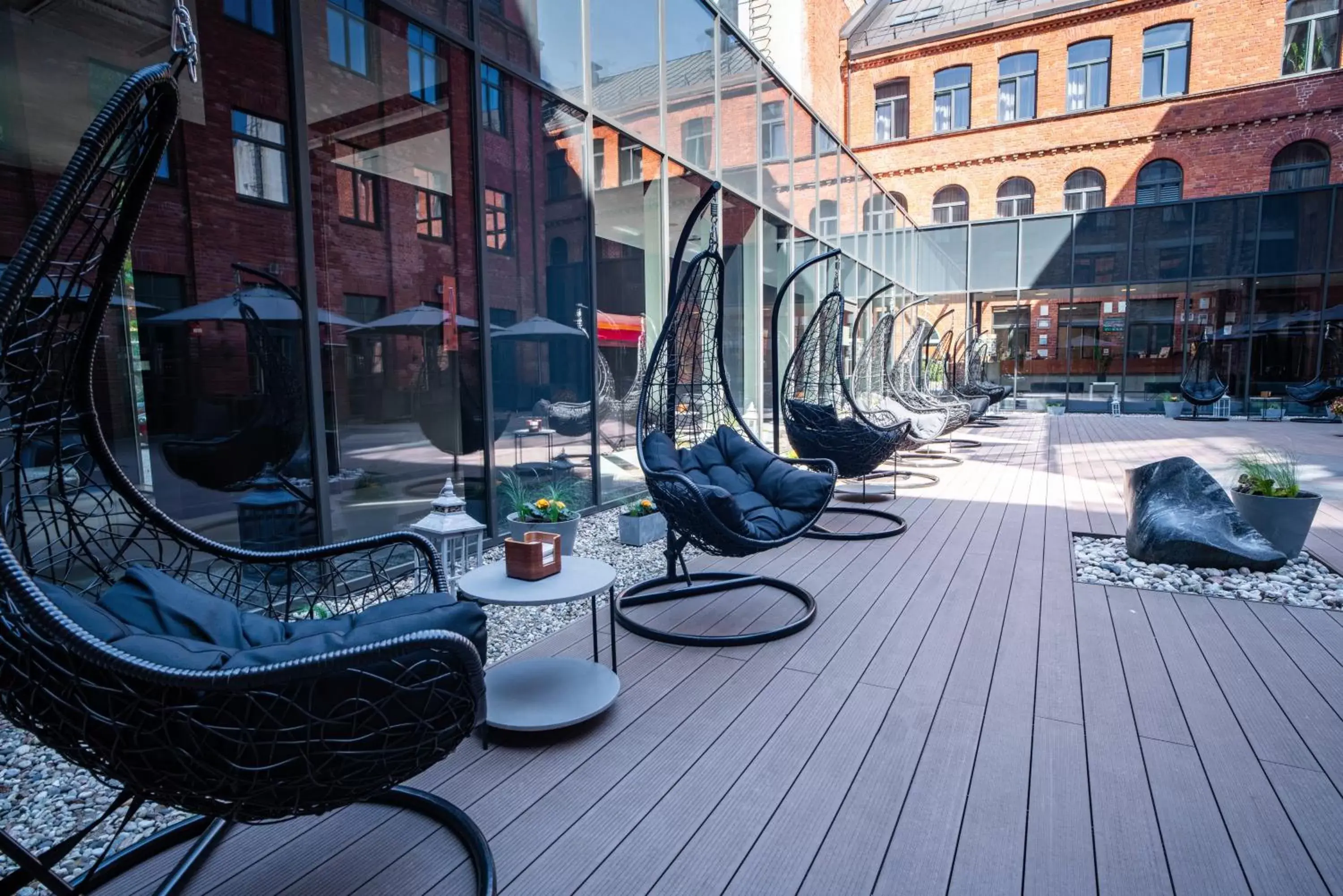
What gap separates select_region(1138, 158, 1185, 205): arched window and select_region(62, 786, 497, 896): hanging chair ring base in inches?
834

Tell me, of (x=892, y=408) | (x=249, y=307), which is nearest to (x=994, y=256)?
(x=892, y=408)

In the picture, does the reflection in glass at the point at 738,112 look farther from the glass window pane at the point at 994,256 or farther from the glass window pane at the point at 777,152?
the glass window pane at the point at 994,256

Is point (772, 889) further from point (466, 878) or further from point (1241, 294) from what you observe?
point (1241, 294)

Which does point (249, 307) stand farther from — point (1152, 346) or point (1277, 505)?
point (1152, 346)

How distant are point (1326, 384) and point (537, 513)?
46.0ft

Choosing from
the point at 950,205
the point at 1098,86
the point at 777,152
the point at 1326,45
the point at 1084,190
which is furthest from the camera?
the point at 950,205

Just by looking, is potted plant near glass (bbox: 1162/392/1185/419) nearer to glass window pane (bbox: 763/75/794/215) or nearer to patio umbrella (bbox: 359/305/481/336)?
glass window pane (bbox: 763/75/794/215)

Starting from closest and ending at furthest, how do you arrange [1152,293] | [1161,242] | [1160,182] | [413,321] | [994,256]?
[413,321]
[1161,242]
[1152,293]
[994,256]
[1160,182]

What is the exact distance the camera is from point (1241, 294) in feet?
45.8

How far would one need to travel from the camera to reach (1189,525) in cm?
367

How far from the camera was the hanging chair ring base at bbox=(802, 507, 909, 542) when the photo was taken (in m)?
4.30

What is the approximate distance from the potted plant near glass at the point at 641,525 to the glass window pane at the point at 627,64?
8.86ft

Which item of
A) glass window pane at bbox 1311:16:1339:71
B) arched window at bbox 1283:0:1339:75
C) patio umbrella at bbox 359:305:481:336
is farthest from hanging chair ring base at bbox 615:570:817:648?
glass window pane at bbox 1311:16:1339:71

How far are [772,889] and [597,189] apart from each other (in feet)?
14.6
